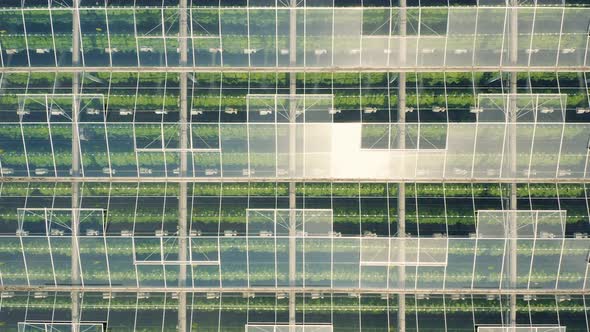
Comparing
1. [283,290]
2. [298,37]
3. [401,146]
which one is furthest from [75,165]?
[401,146]

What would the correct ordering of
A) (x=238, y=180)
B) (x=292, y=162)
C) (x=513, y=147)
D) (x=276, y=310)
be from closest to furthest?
1. (x=513, y=147)
2. (x=292, y=162)
3. (x=238, y=180)
4. (x=276, y=310)

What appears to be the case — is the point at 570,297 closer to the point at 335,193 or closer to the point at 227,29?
the point at 335,193

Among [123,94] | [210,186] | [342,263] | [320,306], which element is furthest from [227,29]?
[320,306]

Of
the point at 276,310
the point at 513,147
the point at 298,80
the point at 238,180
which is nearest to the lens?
the point at 513,147

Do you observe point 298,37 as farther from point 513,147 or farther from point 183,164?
point 513,147

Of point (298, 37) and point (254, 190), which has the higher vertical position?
point (298, 37)

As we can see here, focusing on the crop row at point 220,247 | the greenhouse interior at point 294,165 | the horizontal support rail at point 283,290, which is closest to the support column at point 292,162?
the greenhouse interior at point 294,165

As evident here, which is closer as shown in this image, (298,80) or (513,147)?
(513,147)
